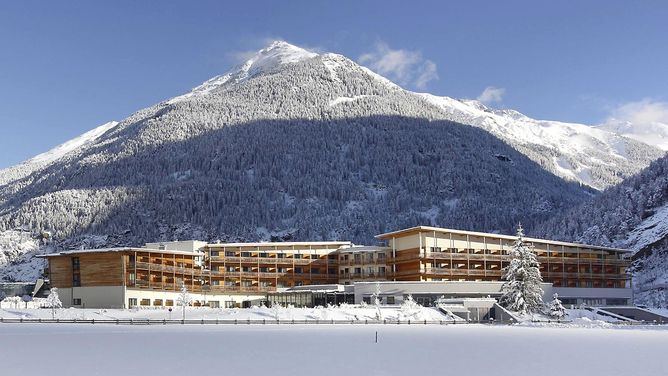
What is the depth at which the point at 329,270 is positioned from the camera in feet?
460

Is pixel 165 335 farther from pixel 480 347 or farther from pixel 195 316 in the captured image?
pixel 195 316

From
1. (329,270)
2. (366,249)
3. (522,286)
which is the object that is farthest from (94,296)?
(522,286)

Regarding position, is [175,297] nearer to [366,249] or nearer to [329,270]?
[329,270]

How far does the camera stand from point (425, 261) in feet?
405

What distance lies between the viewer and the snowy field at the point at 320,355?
3944cm

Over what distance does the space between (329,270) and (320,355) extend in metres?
93.3

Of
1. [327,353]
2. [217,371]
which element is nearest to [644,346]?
[327,353]

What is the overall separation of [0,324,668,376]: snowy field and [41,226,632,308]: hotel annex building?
5042 cm

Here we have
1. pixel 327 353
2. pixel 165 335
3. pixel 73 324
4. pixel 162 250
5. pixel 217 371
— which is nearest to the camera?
pixel 217 371

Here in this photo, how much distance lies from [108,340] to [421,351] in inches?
995

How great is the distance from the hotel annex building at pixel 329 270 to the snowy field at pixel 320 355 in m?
50.4

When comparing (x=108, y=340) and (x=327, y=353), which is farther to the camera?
(x=108, y=340)

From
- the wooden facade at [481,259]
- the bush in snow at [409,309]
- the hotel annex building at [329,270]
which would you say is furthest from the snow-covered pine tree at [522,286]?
the wooden facade at [481,259]

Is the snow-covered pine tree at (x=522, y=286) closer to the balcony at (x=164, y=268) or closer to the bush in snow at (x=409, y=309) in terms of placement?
the bush in snow at (x=409, y=309)
